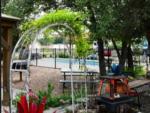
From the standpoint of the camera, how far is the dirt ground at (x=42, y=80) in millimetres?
16231

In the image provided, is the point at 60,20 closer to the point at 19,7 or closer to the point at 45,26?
the point at 45,26

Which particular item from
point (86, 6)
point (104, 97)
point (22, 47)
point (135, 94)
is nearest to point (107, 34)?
point (86, 6)

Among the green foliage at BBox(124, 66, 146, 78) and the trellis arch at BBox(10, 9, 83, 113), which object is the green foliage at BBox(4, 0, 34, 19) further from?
the trellis arch at BBox(10, 9, 83, 113)

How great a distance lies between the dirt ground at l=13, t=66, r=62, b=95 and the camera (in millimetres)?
16231

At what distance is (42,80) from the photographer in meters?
18.5

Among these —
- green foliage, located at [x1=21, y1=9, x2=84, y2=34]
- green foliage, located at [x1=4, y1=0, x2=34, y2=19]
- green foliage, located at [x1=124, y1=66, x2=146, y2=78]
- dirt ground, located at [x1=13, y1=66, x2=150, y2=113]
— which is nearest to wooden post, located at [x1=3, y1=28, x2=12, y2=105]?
green foliage, located at [x1=21, y1=9, x2=84, y2=34]

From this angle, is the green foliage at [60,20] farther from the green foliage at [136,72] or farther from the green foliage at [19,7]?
the green foliage at [136,72]

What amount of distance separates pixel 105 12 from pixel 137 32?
139cm

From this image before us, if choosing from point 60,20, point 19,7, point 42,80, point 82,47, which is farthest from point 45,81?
point 60,20

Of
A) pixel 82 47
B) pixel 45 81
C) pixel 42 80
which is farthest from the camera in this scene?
pixel 42 80

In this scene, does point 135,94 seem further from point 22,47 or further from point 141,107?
point 22,47

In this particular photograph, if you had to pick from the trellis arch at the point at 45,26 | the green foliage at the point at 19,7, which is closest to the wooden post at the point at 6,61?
the trellis arch at the point at 45,26

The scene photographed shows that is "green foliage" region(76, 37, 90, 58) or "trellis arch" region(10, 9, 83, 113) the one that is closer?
"trellis arch" region(10, 9, 83, 113)

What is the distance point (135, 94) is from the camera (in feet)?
39.1
